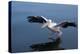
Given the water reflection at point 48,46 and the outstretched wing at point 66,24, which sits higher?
the outstretched wing at point 66,24

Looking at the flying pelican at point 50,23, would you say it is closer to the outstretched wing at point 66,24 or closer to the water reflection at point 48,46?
the outstretched wing at point 66,24

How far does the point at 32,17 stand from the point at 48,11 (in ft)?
0.85

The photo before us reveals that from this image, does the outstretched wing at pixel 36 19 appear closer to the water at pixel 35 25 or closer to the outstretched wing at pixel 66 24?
the water at pixel 35 25

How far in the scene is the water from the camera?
262cm

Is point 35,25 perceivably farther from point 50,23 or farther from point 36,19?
point 50,23

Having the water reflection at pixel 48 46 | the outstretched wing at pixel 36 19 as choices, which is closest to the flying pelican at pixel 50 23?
the outstretched wing at pixel 36 19

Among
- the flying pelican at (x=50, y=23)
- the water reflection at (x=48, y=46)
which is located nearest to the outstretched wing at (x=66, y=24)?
the flying pelican at (x=50, y=23)

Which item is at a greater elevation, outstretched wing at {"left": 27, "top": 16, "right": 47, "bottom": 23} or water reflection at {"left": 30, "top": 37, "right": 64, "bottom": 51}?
outstretched wing at {"left": 27, "top": 16, "right": 47, "bottom": 23}

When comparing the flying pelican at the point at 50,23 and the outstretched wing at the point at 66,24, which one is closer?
the flying pelican at the point at 50,23

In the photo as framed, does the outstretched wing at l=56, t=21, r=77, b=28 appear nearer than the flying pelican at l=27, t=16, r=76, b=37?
No

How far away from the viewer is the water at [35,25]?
262cm

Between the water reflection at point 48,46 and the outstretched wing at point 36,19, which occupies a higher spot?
the outstretched wing at point 36,19

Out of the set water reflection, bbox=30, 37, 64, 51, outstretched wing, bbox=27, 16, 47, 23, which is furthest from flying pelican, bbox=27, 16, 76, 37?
water reflection, bbox=30, 37, 64, 51

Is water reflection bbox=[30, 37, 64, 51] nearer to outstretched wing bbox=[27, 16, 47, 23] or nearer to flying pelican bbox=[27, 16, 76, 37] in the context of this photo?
flying pelican bbox=[27, 16, 76, 37]
